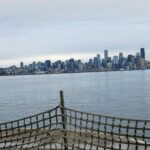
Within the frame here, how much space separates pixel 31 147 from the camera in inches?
675

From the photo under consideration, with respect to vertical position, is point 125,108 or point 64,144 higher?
point 64,144

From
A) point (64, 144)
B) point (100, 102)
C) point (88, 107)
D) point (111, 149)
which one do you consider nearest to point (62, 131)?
point (64, 144)

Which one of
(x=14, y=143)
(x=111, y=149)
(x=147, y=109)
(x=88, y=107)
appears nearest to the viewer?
(x=111, y=149)

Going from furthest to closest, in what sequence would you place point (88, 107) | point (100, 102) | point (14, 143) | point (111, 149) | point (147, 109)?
point (100, 102) → point (88, 107) → point (147, 109) → point (14, 143) → point (111, 149)

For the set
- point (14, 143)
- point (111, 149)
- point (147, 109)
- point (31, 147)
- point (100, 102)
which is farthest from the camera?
point (100, 102)

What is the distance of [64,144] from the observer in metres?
16.5

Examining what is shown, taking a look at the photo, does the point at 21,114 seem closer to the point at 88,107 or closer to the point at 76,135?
the point at 88,107

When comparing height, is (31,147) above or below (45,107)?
above

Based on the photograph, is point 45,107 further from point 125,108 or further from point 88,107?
point 125,108

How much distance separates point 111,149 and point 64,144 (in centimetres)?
185

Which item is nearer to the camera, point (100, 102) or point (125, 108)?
point (125, 108)

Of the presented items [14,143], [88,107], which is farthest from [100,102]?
[14,143]

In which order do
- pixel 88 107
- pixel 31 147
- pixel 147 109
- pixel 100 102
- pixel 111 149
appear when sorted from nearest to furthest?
1. pixel 111 149
2. pixel 31 147
3. pixel 147 109
4. pixel 88 107
5. pixel 100 102

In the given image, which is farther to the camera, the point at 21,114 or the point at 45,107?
the point at 45,107
